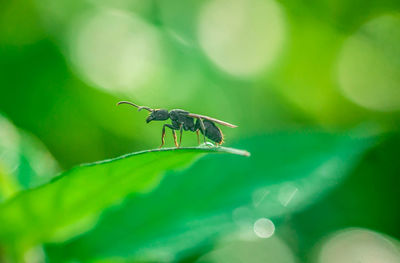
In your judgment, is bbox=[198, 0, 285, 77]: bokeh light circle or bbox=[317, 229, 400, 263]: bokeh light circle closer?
bbox=[317, 229, 400, 263]: bokeh light circle

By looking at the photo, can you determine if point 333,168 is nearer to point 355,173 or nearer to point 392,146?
point 355,173

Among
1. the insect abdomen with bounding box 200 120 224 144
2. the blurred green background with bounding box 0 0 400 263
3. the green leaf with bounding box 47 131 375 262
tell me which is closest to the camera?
the green leaf with bounding box 47 131 375 262

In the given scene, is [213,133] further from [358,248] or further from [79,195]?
[358,248]

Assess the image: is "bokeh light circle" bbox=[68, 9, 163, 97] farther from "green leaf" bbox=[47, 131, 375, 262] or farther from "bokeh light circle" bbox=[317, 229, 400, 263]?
"green leaf" bbox=[47, 131, 375, 262]

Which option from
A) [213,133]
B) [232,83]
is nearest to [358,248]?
[213,133]

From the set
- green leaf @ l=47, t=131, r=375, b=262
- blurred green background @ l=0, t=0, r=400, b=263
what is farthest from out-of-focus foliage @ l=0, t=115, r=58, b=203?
green leaf @ l=47, t=131, r=375, b=262

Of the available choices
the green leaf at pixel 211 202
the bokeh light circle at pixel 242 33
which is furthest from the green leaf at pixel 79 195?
the bokeh light circle at pixel 242 33
